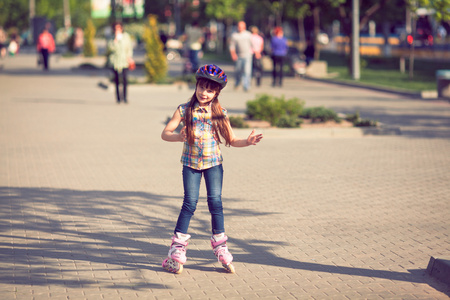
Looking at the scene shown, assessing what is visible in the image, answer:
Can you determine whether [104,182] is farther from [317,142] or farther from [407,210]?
[317,142]

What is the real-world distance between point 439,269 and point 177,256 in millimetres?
1930

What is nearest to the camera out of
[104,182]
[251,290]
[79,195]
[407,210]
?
[251,290]

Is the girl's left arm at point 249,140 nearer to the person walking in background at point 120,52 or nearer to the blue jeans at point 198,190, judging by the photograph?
the blue jeans at point 198,190

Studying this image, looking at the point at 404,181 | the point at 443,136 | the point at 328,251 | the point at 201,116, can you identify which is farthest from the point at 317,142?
the point at 201,116

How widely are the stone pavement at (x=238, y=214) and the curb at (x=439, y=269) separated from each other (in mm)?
55

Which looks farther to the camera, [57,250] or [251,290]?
[57,250]

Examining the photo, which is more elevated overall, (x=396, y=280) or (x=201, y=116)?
(x=201, y=116)

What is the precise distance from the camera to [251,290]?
5102 millimetres

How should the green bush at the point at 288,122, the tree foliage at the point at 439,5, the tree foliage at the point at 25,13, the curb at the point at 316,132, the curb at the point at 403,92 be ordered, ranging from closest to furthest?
the curb at the point at 316,132
the green bush at the point at 288,122
the tree foliage at the point at 439,5
the curb at the point at 403,92
the tree foliage at the point at 25,13

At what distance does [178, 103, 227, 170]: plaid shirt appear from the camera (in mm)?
5406

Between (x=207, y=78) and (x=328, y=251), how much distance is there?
1866mm

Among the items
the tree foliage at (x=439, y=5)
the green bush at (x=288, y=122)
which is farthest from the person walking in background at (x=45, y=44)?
the green bush at (x=288, y=122)

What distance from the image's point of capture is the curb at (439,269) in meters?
5.24

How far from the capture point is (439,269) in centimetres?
534
